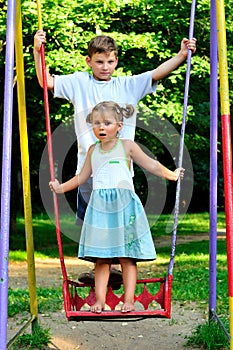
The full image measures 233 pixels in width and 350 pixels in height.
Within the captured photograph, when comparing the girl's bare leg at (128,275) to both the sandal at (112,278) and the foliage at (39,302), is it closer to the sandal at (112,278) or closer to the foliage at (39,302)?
the sandal at (112,278)

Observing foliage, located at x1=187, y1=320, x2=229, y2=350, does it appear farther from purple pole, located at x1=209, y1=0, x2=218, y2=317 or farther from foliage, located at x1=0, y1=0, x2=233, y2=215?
foliage, located at x1=0, y1=0, x2=233, y2=215

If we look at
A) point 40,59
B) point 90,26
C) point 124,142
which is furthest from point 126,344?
point 90,26

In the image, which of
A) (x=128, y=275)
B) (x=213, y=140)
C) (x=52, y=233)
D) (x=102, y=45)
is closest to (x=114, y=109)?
(x=102, y=45)

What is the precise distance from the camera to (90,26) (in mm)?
11242

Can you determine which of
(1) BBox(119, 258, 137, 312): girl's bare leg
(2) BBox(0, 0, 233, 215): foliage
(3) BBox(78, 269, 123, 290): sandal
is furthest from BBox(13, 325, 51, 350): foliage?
(2) BBox(0, 0, 233, 215): foliage

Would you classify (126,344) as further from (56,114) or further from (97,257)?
(56,114)

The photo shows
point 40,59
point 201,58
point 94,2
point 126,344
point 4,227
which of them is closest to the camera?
point 4,227

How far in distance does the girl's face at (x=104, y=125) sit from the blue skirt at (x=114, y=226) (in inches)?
13.0

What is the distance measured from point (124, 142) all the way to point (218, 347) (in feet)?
6.29

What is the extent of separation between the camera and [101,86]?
14.6 feet

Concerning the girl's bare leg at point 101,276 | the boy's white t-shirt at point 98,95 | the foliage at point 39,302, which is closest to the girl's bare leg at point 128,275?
the girl's bare leg at point 101,276

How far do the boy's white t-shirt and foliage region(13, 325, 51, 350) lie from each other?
1667mm

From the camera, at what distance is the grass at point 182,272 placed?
267 inches

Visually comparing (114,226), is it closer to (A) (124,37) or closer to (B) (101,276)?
(B) (101,276)
